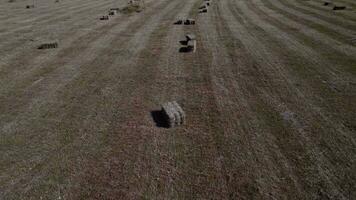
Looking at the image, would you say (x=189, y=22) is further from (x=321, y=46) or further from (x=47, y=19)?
(x=47, y=19)

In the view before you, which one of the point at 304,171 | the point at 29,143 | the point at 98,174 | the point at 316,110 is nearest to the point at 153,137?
the point at 98,174

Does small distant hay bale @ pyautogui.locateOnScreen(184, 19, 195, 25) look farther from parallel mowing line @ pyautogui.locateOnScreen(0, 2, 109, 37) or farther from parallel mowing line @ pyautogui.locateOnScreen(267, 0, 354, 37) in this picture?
parallel mowing line @ pyautogui.locateOnScreen(0, 2, 109, 37)

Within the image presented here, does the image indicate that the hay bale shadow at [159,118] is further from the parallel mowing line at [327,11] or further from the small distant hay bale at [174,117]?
the parallel mowing line at [327,11]

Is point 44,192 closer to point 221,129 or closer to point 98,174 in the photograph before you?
point 98,174

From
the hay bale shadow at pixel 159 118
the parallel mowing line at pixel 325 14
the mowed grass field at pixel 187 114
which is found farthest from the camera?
the parallel mowing line at pixel 325 14

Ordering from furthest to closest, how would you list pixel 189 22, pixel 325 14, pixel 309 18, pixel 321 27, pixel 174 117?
pixel 325 14
pixel 309 18
pixel 189 22
pixel 321 27
pixel 174 117

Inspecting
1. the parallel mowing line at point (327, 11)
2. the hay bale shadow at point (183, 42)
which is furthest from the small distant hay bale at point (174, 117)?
the parallel mowing line at point (327, 11)

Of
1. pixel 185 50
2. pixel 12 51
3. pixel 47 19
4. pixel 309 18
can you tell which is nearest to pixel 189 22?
pixel 185 50
